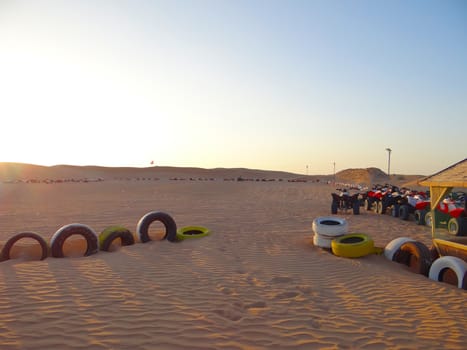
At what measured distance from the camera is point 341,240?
858 centimetres

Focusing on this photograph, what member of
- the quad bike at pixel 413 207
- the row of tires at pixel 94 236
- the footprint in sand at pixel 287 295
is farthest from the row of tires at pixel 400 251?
the quad bike at pixel 413 207

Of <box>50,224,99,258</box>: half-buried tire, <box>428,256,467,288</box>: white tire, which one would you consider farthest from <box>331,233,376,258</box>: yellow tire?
<box>50,224,99,258</box>: half-buried tire

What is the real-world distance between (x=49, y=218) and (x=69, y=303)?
437 inches

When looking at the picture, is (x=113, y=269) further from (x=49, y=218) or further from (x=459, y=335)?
(x=49, y=218)

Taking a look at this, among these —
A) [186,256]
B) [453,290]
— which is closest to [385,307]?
[453,290]

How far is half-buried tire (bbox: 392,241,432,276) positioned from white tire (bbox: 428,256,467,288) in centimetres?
35

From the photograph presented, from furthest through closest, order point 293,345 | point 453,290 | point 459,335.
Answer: point 453,290, point 459,335, point 293,345


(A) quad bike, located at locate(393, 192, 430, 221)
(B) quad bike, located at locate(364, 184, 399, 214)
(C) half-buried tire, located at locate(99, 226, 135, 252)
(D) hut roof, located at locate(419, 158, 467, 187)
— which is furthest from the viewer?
(B) quad bike, located at locate(364, 184, 399, 214)

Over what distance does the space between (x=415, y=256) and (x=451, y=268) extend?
103cm

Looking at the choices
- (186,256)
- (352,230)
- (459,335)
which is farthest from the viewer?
(352,230)

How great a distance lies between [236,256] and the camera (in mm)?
7836

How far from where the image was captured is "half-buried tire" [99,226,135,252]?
8.12 m

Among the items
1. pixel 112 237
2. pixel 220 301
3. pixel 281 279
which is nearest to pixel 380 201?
pixel 281 279

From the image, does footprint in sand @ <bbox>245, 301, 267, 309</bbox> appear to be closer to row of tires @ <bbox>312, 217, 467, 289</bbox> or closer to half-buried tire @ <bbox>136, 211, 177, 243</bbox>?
row of tires @ <bbox>312, 217, 467, 289</bbox>
